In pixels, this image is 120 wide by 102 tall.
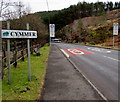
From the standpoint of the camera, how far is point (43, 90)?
547cm

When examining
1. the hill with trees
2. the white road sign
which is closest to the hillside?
the hill with trees

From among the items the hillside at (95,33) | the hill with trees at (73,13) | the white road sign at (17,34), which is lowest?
the white road sign at (17,34)

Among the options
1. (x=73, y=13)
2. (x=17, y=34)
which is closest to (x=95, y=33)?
(x=17, y=34)

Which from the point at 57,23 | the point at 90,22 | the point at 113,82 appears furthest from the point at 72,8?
the point at 113,82

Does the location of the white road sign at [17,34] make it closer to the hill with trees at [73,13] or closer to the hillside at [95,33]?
the hillside at [95,33]

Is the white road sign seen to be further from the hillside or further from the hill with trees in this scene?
the hill with trees

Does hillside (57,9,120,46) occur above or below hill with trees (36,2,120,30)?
below

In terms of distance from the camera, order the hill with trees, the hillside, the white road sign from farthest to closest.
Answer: the hill with trees → the hillside → the white road sign

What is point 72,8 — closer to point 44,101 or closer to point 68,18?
point 68,18

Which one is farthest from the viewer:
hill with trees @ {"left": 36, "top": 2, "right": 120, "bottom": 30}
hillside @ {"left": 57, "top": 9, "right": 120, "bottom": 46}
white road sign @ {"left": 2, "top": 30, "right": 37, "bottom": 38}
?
hill with trees @ {"left": 36, "top": 2, "right": 120, "bottom": 30}

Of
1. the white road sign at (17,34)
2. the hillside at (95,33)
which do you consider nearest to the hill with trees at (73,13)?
the hillside at (95,33)

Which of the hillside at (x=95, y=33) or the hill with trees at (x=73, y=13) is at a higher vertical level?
the hill with trees at (x=73, y=13)

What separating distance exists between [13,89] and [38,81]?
51.1 inches

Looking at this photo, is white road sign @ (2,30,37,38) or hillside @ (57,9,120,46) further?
hillside @ (57,9,120,46)
